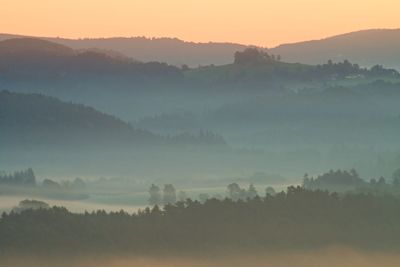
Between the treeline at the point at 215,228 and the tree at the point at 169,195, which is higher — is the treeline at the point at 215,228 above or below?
below

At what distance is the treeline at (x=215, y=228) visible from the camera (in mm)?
51562

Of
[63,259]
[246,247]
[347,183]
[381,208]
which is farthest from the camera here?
[347,183]

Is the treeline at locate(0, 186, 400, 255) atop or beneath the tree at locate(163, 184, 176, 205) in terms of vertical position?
beneath

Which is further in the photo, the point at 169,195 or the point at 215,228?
the point at 169,195

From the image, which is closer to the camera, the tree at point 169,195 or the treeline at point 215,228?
the treeline at point 215,228

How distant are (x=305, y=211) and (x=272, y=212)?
5.56 ft

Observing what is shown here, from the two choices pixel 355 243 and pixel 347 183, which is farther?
pixel 347 183

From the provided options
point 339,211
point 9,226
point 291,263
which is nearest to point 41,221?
point 9,226

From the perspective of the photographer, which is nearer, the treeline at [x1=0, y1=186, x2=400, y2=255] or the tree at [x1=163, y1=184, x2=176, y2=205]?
the treeline at [x1=0, y1=186, x2=400, y2=255]

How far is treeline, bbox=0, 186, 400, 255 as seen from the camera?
5156 centimetres

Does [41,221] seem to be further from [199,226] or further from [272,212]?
[272,212]

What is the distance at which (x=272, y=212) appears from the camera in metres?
61.4

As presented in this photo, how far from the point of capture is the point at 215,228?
56.2 m

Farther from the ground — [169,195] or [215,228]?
[169,195]
